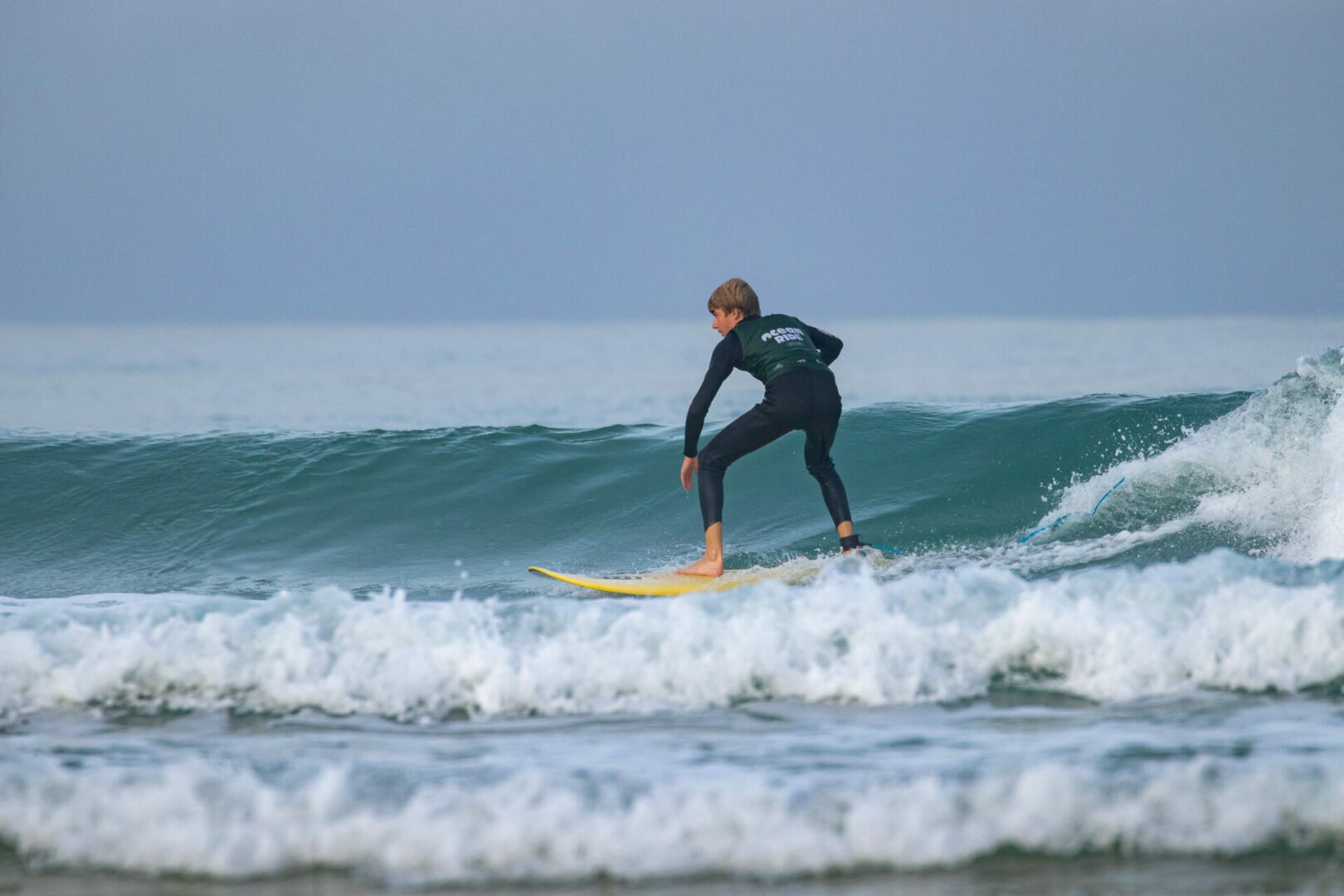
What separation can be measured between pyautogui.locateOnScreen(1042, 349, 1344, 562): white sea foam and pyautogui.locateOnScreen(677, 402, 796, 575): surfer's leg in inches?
92.6

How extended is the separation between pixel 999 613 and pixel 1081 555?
2.99 m

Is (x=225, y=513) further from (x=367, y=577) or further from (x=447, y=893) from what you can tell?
(x=447, y=893)

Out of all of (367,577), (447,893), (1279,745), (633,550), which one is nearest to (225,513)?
(367,577)

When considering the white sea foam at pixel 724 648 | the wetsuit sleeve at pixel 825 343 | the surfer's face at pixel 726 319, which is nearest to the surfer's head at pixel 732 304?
the surfer's face at pixel 726 319

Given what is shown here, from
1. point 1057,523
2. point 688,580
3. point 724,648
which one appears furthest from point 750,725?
point 1057,523

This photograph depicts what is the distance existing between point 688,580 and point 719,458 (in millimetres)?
731

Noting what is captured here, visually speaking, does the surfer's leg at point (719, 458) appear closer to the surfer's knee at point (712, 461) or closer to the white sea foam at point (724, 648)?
the surfer's knee at point (712, 461)

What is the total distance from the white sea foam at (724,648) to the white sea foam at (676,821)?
855 millimetres

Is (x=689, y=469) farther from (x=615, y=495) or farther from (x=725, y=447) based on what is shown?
(x=615, y=495)

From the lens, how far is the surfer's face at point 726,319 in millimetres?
7145

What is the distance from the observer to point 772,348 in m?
7.04

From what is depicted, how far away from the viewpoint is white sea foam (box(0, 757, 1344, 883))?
3.32 metres

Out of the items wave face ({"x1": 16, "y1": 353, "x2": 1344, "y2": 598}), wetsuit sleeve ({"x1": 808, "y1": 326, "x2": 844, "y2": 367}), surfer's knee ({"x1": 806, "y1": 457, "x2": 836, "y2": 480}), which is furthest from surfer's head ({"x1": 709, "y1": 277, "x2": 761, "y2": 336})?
wave face ({"x1": 16, "y1": 353, "x2": 1344, "y2": 598})

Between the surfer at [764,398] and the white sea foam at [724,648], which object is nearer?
the white sea foam at [724,648]
